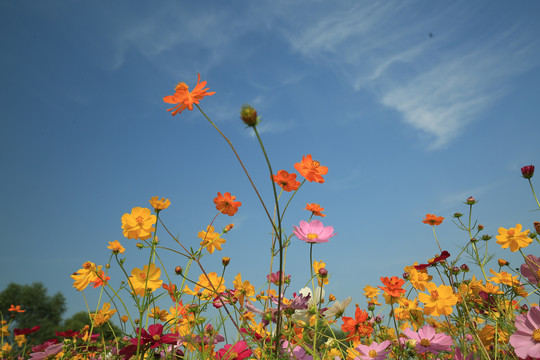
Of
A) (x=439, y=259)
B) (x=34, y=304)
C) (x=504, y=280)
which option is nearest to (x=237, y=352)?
(x=439, y=259)

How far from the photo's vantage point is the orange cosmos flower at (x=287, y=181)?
1.25m

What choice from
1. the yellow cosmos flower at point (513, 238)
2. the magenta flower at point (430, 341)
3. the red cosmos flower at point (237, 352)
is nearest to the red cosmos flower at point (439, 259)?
the magenta flower at point (430, 341)

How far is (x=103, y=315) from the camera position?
71.6 inches

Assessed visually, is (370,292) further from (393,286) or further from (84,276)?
(84,276)

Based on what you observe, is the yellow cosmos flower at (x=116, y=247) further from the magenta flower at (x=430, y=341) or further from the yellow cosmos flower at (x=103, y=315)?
the magenta flower at (x=430, y=341)

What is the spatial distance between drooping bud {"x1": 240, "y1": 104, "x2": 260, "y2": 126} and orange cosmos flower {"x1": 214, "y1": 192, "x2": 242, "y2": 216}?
2.18ft

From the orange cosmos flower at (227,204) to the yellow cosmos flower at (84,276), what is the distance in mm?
592

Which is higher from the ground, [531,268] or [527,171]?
[527,171]

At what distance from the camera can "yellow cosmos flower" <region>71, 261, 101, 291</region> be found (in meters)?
1.49

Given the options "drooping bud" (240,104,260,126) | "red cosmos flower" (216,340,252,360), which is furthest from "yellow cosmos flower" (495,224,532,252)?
"drooping bud" (240,104,260,126)

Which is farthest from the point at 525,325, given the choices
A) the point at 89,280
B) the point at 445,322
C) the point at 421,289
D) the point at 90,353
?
the point at 90,353

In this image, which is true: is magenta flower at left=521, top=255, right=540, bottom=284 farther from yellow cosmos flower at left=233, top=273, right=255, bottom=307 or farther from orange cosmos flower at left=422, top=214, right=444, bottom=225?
yellow cosmos flower at left=233, top=273, right=255, bottom=307

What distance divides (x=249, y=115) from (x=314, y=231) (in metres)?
0.58

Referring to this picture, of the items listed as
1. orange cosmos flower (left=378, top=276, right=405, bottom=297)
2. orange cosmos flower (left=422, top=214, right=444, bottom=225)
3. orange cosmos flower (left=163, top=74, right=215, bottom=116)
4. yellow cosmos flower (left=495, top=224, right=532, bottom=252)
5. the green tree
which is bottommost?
orange cosmos flower (left=378, top=276, right=405, bottom=297)
